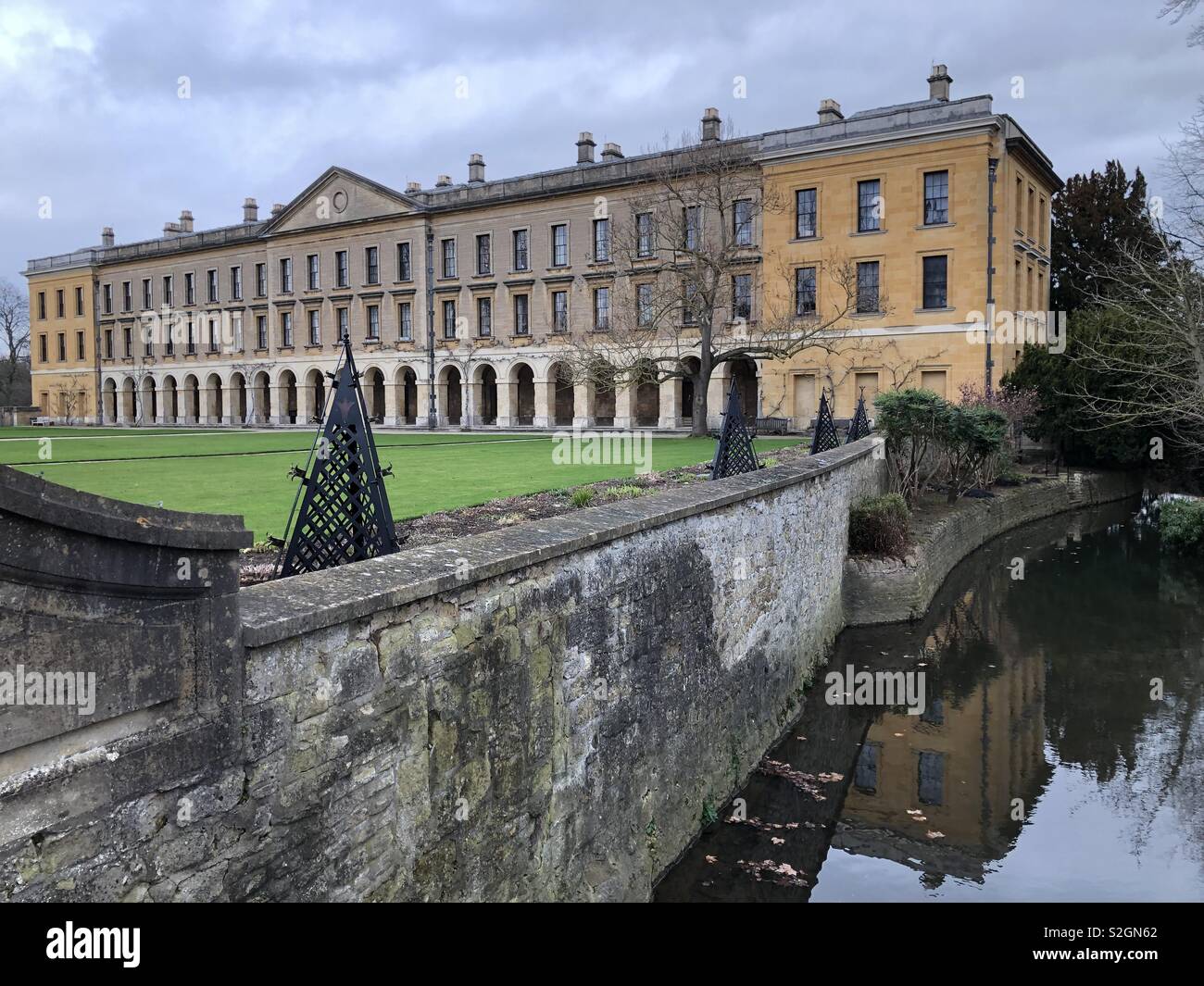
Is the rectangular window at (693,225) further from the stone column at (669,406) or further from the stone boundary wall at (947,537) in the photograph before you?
the stone boundary wall at (947,537)

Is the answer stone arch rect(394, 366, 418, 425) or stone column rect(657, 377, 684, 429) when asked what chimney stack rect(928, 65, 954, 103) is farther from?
stone arch rect(394, 366, 418, 425)

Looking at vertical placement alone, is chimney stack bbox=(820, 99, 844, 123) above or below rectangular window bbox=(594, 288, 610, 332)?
above

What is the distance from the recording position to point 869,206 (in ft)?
113

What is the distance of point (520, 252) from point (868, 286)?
55.5ft

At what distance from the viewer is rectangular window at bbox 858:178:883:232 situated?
3425 centimetres

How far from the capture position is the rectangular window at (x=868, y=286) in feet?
114

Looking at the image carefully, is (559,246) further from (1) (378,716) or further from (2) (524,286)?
(1) (378,716)

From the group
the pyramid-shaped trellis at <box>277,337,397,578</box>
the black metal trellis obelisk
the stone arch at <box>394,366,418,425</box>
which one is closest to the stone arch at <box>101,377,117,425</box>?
the stone arch at <box>394,366,418,425</box>

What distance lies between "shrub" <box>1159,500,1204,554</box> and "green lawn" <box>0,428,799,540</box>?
1168cm

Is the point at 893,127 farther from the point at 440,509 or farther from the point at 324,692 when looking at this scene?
the point at 324,692

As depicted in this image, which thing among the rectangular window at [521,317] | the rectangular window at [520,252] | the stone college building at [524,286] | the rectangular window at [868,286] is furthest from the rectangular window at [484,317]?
the rectangular window at [868,286]

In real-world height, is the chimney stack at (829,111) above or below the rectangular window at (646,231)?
above

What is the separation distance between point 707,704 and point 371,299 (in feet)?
143

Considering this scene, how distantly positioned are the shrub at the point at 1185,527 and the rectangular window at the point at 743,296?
1902cm
